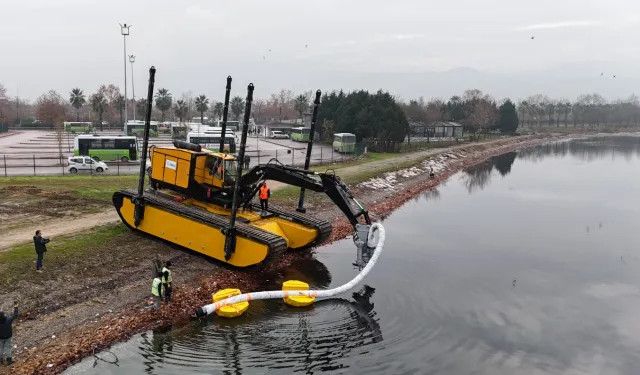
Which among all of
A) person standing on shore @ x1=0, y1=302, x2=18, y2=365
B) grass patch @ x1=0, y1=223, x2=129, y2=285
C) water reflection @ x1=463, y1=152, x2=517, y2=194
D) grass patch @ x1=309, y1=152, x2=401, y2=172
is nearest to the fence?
grass patch @ x1=309, y1=152, x2=401, y2=172

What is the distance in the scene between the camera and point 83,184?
3009cm

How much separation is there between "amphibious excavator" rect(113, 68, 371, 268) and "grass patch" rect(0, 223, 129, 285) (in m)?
1.20

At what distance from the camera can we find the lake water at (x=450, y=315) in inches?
474

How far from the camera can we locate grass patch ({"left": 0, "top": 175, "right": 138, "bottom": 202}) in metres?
26.5

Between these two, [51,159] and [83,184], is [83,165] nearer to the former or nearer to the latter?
[83,184]

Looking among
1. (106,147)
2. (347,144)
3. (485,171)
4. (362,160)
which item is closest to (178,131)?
(347,144)

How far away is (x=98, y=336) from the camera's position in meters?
12.1

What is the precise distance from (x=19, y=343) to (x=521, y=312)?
1352 centimetres

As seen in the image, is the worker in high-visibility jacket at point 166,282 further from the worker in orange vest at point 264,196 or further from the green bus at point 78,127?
the green bus at point 78,127

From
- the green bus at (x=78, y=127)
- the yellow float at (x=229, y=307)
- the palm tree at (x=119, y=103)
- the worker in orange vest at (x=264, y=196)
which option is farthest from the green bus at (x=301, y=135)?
the yellow float at (x=229, y=307)

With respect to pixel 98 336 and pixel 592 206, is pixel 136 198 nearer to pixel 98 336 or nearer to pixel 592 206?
pixel 98 336

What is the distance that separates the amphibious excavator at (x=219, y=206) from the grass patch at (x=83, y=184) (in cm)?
763

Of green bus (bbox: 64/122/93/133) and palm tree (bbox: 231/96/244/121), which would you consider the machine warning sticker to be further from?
palm tree (bbox: 231/96/244/121)

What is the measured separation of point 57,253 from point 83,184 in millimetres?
14575
